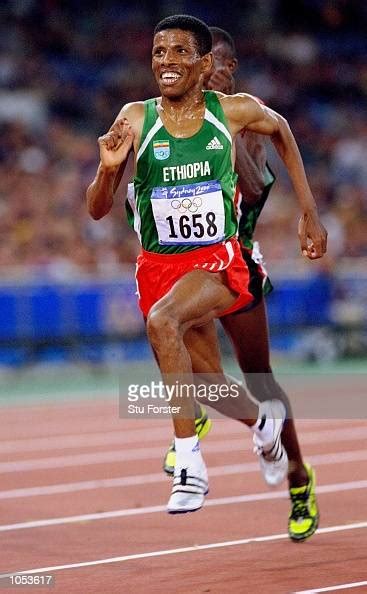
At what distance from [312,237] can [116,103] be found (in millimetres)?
13765

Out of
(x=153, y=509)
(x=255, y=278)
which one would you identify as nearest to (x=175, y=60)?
(x=255, y=278)

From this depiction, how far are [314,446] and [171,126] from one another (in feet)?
17.5

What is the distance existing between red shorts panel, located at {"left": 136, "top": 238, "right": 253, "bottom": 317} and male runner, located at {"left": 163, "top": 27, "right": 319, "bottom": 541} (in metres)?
0.52

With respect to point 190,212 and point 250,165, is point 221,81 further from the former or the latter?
point 190,212

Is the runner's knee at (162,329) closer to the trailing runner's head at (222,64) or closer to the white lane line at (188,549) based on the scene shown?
the white lane line at (188,549)

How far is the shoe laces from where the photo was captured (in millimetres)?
6675

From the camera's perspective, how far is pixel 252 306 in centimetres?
667

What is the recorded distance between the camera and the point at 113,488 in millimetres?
8594

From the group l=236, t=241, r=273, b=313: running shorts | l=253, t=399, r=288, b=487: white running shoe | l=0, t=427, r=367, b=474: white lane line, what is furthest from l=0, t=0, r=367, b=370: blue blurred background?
l=253, t=399, r=288, b=487: white running shoe

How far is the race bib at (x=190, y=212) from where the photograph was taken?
5.83m

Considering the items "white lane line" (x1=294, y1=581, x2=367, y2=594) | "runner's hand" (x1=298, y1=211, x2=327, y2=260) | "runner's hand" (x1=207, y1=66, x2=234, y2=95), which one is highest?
"runner's hand" (x1=207, y1=66, x2=234, y2=95)

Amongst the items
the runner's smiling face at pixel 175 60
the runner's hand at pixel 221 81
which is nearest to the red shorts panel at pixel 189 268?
the runner's smiling face at pixel 175 60

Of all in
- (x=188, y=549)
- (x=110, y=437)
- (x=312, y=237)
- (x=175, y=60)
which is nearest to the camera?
(x=175, y=60)

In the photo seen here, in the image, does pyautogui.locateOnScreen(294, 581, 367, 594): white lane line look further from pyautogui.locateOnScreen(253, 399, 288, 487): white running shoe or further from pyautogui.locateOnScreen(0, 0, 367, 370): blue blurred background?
pyautogui.locateOnScreen(0, 0, 367, 370): blue blurred background
